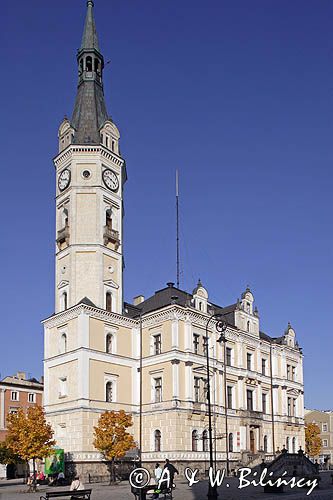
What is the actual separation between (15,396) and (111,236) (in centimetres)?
3147

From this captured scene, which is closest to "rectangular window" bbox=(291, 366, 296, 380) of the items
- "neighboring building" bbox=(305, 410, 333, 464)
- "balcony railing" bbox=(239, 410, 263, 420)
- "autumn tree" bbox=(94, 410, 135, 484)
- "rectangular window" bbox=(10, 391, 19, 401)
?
"balcony railing" bbox=(239, 410, 263, 420)

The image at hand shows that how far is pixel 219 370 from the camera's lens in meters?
63.2

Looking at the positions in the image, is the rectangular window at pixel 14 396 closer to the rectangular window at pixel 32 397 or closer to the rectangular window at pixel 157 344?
the rectangular window at pixel 32 397

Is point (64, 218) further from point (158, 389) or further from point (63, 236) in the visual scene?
point (158, 389)

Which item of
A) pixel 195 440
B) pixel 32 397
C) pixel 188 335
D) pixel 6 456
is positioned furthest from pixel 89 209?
pixel 32 397

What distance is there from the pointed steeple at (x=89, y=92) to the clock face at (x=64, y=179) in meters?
3.14

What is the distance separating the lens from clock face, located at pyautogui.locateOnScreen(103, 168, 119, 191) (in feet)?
208

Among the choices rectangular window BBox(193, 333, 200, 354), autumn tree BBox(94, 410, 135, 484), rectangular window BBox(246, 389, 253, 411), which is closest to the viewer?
autumn tree BBox(94, 410, 135, 484)

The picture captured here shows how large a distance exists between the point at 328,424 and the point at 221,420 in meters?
57.0

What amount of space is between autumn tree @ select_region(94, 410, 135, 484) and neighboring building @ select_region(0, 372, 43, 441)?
3009 centimetres

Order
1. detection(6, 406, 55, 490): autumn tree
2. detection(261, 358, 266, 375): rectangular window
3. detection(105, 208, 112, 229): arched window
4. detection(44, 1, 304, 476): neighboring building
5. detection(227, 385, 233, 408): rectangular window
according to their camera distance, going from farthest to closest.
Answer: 1. detection(261, 358, 266, 375): rectangular window
2. detection(227, 385, 233, 408): rectangular window
3. detection(105, 208, 112, 229): arched window
4. detection(44, 1, 304, 476): neighboring building
5. detection(6, 406, 55, 490): autumn tree

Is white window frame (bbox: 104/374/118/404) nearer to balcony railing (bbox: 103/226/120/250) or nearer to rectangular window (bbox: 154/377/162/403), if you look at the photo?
rectangular window (bbox: 154/377/162/403)

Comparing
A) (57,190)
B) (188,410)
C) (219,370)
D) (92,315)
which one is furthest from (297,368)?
(57,190)

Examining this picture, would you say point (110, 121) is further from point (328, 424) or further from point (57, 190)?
point (328, 424)
